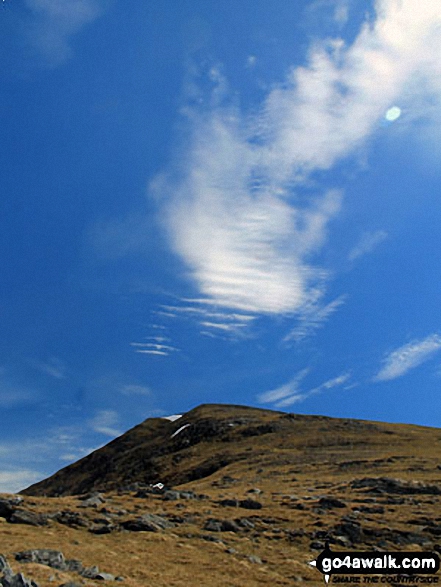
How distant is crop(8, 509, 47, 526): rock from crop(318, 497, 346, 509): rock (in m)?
19.2

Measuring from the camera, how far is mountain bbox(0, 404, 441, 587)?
19.3 meters

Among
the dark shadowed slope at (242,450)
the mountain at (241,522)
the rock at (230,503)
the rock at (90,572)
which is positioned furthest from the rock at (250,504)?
the dark shadowed slope at (242,450)

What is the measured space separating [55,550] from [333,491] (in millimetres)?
29375

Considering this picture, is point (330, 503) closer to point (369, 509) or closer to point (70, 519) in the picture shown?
point (369, 509)

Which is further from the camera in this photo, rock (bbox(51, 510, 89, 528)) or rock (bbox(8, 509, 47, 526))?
rock (bbox(51, 510, 89, 528))

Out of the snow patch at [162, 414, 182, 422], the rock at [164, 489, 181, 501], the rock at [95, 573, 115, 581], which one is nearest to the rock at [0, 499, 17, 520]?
the rock at [95, 573, 115, 581]

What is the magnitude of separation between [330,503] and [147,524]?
1484cm

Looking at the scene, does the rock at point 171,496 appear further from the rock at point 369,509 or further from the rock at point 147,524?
the rock at point 369,509

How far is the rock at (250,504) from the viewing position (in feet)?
110

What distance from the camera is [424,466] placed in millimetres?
52188

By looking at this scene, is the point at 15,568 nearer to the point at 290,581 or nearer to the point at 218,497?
the point at 290,581

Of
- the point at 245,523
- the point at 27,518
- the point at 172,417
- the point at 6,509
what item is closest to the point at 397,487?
the point at 245,523

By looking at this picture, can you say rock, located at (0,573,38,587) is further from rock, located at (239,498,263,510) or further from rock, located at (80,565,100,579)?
rock, located at (239,498,263,510)

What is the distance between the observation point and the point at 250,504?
3388 centimetres
